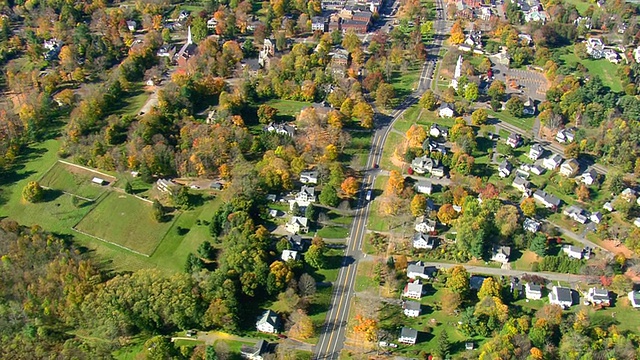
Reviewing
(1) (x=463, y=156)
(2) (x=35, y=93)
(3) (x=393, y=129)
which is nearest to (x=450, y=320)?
(1) (x=463, y=156)

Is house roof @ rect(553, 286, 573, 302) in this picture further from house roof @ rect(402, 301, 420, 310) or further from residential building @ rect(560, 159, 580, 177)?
residential building @ rect(560, 159, 580, 177)

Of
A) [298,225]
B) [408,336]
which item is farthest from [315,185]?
[408,336]

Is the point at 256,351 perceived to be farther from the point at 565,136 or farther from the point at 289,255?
the point at 565,136

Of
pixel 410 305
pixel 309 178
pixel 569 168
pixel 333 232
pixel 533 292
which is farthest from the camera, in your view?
pixel 569 168

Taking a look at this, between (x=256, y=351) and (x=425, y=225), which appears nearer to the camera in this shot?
(x=256, y=351)

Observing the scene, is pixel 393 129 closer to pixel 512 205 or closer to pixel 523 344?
pixel 512 205

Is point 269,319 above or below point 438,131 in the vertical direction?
below

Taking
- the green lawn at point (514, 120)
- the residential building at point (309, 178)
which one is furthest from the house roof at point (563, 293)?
the green lawn at point (514, 120)
